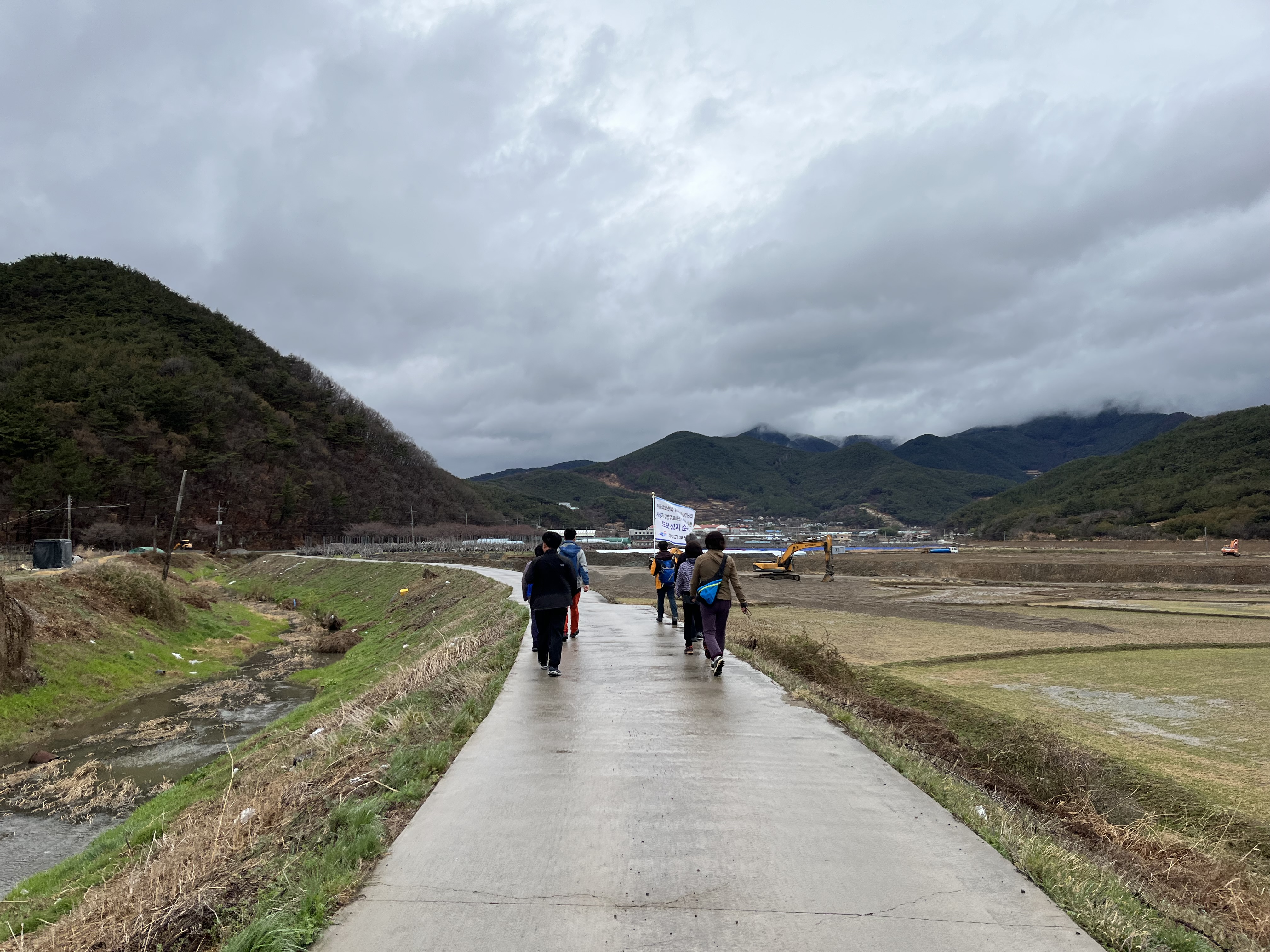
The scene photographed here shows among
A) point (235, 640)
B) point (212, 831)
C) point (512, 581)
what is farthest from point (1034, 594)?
point (212, 831)

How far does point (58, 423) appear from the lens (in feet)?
283

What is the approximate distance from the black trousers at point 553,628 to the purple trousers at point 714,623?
1.79 m

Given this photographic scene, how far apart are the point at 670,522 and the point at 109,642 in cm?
1546

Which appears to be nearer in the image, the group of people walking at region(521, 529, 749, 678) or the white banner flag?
the group of people walking at region(521, 529, 749, 678)

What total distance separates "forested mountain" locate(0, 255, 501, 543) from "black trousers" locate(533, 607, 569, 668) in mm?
82043

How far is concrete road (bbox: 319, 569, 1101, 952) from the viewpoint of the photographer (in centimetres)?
306

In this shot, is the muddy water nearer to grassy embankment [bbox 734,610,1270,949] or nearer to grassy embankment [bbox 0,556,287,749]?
grassy embankment [bbox 0,556,287,749]

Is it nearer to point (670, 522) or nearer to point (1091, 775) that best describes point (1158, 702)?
point (1091, 775)

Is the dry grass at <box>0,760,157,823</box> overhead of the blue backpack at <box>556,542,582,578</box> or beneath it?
beneath

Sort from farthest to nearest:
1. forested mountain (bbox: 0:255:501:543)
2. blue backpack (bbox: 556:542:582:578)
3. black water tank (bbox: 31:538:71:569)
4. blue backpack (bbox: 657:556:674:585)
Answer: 1. forested mountain (bbox: 0:255:501:543)
2. black water tank (bbox: 31:538:71:569)
3. blue backpack (bbox: 657:556:674:585)
4. blue backpack (bbox: 556:542:582:578)

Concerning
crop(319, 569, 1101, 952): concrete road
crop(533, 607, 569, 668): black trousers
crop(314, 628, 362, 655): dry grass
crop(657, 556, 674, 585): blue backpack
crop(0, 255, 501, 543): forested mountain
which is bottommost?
crop(314, 628, 362, 655): dry grass

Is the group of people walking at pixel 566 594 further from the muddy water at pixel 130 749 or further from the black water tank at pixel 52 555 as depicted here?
the black water tank at pixel 52 555

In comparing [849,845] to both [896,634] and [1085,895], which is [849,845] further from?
[896,634]

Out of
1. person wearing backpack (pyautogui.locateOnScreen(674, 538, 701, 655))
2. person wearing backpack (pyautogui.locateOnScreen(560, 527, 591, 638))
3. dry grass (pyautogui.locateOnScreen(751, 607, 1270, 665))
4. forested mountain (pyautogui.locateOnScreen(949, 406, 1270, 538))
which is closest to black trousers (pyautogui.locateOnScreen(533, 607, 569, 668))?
person wearing backpack (pyautogui.locateOnScreen(560, 527, 591, 638))
